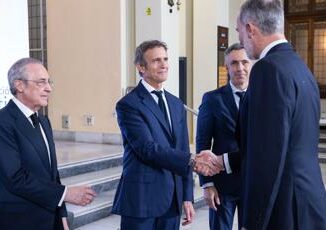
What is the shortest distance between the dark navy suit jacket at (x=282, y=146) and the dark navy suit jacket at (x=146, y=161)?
2.15ft

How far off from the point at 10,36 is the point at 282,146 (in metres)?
2.74

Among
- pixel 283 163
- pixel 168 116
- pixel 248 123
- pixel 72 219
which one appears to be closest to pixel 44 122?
pixel 168 116

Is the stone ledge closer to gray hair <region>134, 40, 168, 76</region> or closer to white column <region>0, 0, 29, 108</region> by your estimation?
Answer: white column <region>0, 0, 29, 108</region>

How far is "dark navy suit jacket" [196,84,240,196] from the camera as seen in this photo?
247cm

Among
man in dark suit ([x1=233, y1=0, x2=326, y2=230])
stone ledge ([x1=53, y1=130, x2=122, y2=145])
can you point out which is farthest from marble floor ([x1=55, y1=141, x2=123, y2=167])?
man in dark suit ([x1=233, y1=0, x2=326, y2=230])

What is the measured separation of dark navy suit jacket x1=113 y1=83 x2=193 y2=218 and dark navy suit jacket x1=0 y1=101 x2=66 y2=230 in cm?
41

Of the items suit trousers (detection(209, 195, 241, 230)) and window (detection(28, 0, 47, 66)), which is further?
window (detection(28, 0, 47, 66))

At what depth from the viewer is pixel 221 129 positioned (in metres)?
2.52

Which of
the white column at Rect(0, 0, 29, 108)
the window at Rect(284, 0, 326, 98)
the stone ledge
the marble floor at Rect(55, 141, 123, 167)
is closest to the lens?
the white column at Rect(0, 0, 29, 108)

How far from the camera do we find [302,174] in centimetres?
154

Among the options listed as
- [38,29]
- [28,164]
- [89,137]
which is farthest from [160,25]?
[28,164]

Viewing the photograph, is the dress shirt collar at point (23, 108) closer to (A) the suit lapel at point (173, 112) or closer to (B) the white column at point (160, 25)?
(A) the suit lapel at point (173, 112)

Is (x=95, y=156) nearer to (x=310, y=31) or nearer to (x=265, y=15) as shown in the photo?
(x=265, y=15)

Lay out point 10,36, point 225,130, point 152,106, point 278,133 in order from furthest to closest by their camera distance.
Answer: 1. point 10,36
2. point 225,130
3. point 152,106
4. point 278,133
